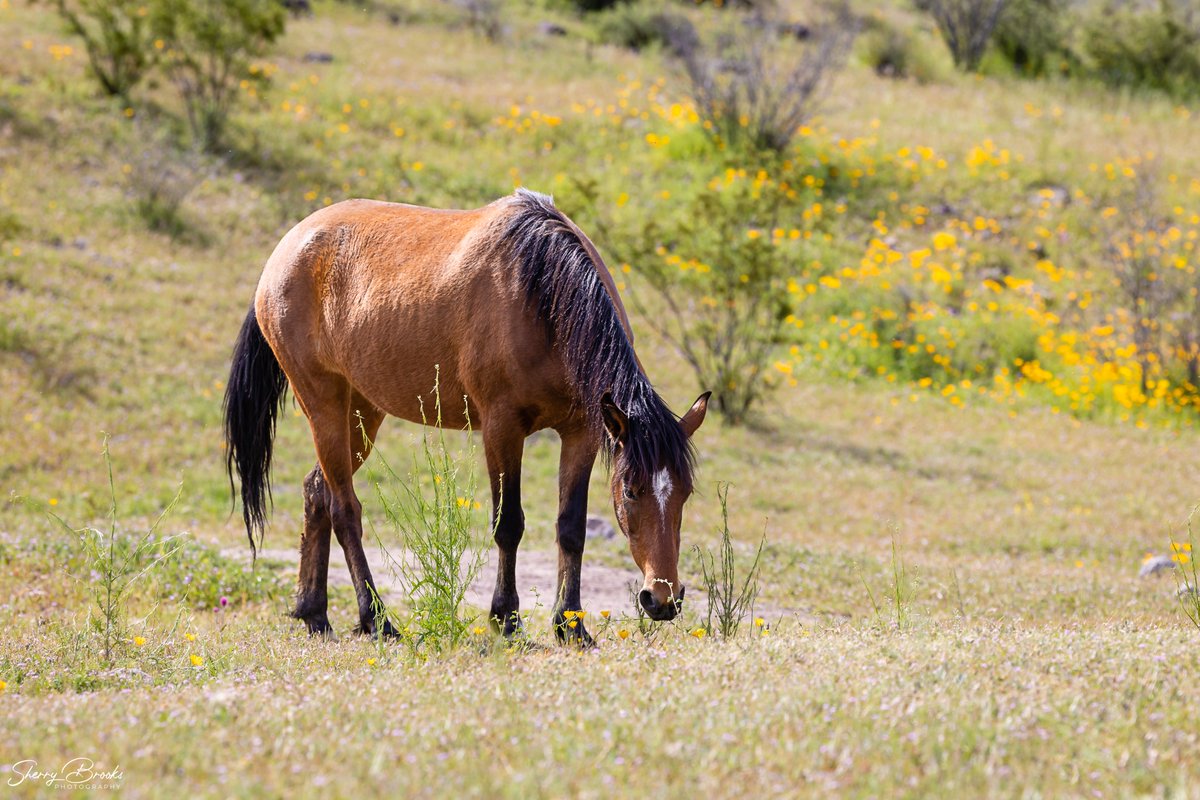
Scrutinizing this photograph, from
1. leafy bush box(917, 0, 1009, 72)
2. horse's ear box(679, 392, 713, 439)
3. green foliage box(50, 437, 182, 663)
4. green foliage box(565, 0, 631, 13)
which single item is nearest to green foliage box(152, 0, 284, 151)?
green foliage box(50, 437, 182, 663)

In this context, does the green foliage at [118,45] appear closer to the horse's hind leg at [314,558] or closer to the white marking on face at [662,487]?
the horse's hind leg at [314,558]

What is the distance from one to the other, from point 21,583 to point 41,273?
7.97 m

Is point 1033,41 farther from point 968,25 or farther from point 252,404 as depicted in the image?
point 252,404

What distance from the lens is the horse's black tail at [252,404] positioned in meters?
7.34

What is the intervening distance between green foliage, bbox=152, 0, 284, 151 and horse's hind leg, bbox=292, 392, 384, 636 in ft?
41.4

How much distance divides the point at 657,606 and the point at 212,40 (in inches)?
625

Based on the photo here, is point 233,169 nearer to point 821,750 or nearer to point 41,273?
point 41,273

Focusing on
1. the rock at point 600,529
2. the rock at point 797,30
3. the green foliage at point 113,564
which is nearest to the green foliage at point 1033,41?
the rock at point 797,30

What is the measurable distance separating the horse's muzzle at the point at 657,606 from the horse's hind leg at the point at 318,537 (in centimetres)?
→ 243

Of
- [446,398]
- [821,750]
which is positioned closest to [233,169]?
[446,398]

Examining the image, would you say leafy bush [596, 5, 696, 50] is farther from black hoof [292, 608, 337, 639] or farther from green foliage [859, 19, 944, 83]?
black hoof [292, 608, 337, 639]

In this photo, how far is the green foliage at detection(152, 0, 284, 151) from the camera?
1795 centimetres

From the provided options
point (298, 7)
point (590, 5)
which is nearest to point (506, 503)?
point (298, 7)

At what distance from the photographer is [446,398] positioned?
20.2 ft
